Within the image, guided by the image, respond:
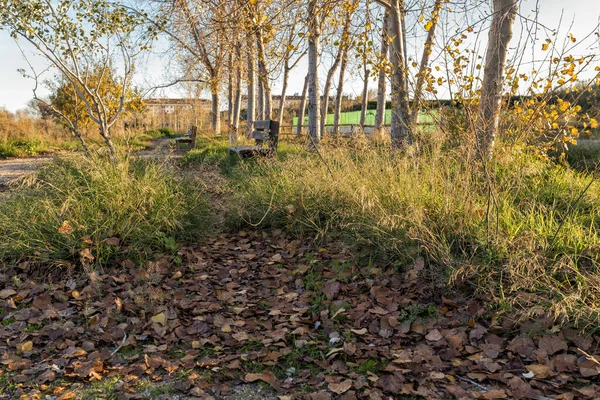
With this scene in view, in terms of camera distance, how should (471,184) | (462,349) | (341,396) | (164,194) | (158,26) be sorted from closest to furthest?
1. (341,396)
2. (462,349)
3. (471,184)
4. (164,194)
5. (158,26)

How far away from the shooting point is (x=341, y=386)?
2451 mm

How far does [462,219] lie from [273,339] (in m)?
1.88

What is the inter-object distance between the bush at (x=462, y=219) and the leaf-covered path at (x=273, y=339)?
0.21 meters

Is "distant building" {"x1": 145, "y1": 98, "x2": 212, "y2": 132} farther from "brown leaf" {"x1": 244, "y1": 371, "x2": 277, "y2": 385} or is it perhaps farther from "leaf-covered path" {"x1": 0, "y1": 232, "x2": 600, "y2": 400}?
"brown leaf" {"x1": 244, "y1": 371, "x2": 277, "y2": 385}

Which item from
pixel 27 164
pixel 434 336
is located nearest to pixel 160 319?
pixel 434 336

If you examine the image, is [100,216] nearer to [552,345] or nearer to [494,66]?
[552,345]

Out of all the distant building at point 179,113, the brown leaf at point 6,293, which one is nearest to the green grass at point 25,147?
the brown leaf at point 6,293

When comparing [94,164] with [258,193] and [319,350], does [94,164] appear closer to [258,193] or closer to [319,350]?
[258,193]

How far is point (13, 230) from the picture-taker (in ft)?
14.6

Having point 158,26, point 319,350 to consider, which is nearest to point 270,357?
point 319,350

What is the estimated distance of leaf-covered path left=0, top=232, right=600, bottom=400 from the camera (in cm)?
252

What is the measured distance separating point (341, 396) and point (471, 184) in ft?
8.79

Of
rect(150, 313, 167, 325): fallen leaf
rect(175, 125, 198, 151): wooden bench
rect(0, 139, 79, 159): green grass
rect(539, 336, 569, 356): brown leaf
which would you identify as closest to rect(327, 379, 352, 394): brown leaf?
rect(539, 336, 569, 356): brown leaf

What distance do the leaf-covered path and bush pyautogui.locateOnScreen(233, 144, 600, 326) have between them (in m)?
0.21
